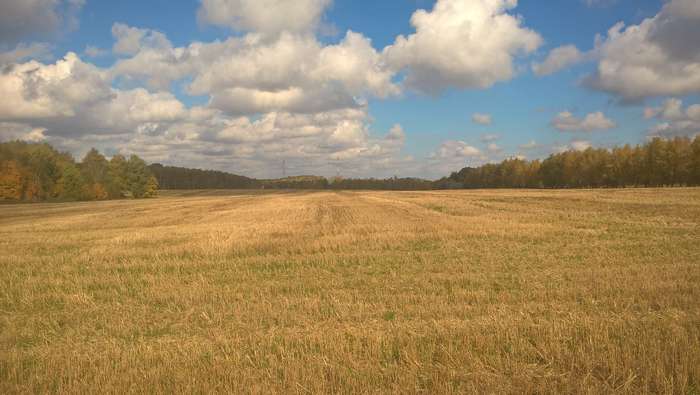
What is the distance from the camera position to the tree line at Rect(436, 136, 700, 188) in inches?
3300

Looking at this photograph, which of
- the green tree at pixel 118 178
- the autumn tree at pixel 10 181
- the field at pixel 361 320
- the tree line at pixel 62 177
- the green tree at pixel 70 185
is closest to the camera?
the field at pixel 361 320

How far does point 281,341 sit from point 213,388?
1.71 meters

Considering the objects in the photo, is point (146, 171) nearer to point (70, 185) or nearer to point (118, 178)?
point (118, 178)

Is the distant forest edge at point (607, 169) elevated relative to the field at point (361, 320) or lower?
elevated

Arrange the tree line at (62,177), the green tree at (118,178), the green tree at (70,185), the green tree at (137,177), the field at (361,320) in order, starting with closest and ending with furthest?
the field at (361,320) < the tree line at (62,177) < the green tree at (70,185) < the green tree at (118,178) < the green tree at (137,177)

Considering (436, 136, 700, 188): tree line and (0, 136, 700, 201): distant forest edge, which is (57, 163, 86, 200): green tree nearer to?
(0, 136, 700, 201): distant forest edge

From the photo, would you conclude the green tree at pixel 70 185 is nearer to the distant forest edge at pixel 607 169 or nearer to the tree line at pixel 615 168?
the distant forest edge at pixel 607 169

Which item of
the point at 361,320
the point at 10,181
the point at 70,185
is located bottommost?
the point at 361,320

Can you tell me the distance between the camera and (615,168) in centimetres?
9988

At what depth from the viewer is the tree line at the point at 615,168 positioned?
83.8 meters

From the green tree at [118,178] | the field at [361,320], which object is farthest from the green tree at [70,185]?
the field at [361,320]

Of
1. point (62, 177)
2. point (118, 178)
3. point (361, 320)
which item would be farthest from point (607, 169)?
point (62, 177)

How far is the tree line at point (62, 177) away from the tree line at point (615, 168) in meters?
114

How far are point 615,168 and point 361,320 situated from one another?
112479 millimetres
